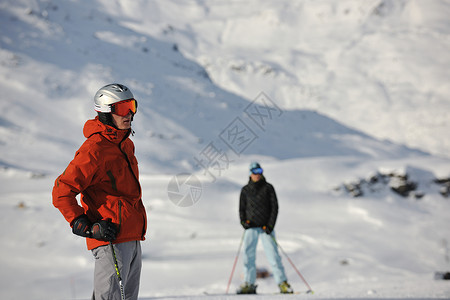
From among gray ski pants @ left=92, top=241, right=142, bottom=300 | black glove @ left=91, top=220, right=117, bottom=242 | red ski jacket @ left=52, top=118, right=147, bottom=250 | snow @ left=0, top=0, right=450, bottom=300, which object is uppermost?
snow @ left=0, top=0, right=450, bottom=300

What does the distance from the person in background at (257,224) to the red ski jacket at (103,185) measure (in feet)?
10.8

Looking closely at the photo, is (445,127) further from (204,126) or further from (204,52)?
(204,52)

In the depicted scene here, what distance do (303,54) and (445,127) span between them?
26.0m

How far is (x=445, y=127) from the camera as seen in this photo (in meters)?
39.0

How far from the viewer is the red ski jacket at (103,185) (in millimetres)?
2439

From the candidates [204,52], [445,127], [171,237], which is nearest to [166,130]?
[171,237]

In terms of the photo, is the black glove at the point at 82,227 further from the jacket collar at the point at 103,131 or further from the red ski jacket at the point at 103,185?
the jacket collar at the point at 103,131

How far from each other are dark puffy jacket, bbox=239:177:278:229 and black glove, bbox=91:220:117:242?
3.57m

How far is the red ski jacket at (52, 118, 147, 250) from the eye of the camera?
2.44 m

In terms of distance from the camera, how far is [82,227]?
2395mm

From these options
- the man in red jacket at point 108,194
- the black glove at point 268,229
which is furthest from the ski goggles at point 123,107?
the black glove at point 268,229

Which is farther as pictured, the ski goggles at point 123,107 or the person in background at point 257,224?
the person in background at point 257,224

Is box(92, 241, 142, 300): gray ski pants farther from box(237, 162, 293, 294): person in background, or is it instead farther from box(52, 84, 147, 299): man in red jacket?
box(237, 162, 293, 294): person in background

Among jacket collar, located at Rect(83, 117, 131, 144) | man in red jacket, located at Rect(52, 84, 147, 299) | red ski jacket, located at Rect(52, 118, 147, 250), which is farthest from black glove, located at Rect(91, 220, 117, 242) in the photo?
jacket collar, located at Rect(83, 117, 131, 144)
